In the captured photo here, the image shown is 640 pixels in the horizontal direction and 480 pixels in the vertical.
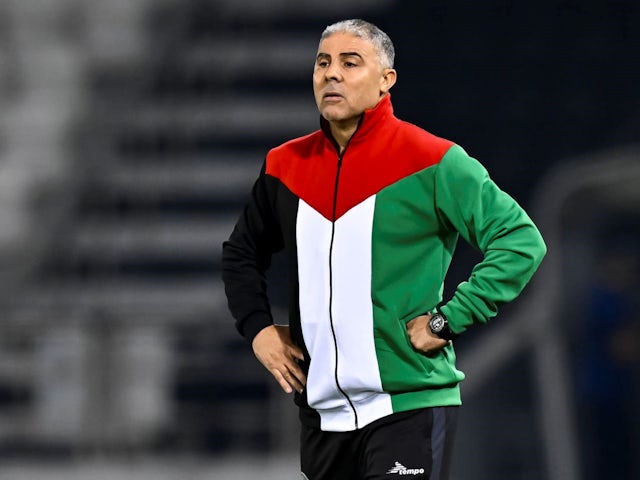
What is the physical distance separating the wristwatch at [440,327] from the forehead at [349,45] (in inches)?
20.3

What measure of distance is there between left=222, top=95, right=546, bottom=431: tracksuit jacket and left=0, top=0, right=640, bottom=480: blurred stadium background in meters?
3.64

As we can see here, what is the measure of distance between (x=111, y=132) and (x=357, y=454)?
220 inches

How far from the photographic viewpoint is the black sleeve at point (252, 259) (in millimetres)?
3141

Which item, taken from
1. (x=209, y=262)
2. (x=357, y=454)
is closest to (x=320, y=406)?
(x=357, y=454)

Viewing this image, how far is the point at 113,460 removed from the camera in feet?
21.3

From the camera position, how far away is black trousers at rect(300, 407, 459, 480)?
292 cm

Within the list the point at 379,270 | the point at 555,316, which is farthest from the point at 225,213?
the point at 379,270

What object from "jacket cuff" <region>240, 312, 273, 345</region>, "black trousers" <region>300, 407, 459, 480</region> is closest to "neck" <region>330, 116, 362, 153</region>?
"jacket cuff" <region>240, 312, 273, 345</region>

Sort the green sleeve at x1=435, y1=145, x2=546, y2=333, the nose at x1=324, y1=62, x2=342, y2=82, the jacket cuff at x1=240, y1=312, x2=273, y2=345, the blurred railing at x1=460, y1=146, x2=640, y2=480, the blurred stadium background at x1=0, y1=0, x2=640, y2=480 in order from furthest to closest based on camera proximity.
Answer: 1. the blurred railing at x1=460, y1=146, x2=640, y2=480
2. the blurred stadium background at x1=0, y1=0, x2=640, y2=480
3. the jacket cuff at x1=240, y1=312, x2=273, y2=345
4. the nose at x1=324, y1=62, x2=342, y2=82
5. the green sleeve at x1=435, y1=145, x2=546, y2=333

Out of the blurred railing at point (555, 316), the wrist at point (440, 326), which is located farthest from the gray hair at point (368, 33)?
the blurred railing at point (555, 316)

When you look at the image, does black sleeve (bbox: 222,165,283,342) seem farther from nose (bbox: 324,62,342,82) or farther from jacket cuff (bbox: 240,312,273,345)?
nose (bbox: 324,62,342,82)

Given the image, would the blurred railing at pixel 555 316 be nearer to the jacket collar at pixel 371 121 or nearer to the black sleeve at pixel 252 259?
the black sleeve at pixel 252 259

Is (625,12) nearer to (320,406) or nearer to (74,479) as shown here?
(74,479)

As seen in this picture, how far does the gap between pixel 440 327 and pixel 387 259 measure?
0.54ft
